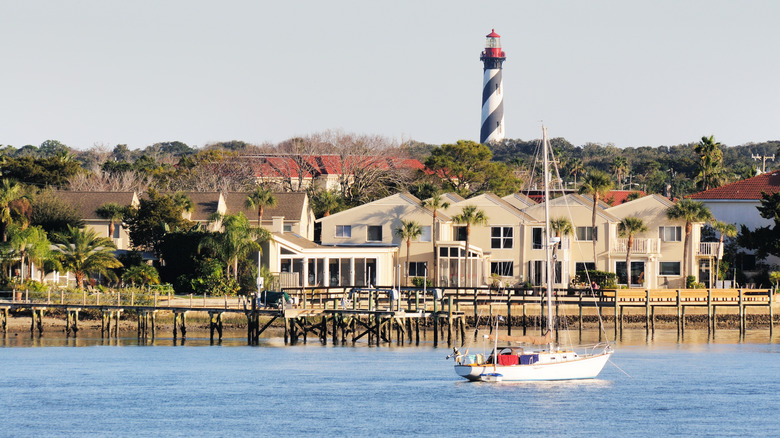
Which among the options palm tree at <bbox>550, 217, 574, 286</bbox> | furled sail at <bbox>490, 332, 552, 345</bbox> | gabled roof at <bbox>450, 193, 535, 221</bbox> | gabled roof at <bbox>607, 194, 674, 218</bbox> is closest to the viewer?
furled sail at <bbox>490, 332, 552, 345</bbox>

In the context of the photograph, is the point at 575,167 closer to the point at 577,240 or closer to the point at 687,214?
the point at 687,214

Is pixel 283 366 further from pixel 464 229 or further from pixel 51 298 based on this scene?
pixel 464 229

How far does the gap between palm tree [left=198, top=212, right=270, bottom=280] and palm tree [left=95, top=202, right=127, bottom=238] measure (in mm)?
13146

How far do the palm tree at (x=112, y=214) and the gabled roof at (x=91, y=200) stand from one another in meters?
0.54

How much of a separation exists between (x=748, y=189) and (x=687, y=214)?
13.8 meters

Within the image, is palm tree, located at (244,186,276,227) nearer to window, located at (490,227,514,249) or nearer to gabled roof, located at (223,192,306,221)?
gabled roof, located at (223,192,306,221)

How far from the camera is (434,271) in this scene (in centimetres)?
7681

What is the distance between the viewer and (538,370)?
44.2 meters

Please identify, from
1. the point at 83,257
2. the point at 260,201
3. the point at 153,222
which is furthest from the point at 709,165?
the point at 83,257

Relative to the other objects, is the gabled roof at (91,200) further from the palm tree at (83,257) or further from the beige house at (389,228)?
the beige house at (389,228)

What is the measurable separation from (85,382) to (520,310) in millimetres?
32781

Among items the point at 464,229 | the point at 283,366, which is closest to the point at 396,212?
the point at 464,229

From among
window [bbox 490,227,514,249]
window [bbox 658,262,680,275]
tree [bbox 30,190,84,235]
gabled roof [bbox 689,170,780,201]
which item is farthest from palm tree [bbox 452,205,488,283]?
tree [bbox 30,190,84,235]

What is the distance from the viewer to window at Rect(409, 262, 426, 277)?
78.1m
